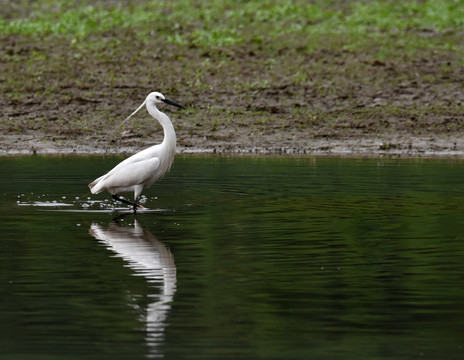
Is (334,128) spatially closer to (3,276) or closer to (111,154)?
(111,154)

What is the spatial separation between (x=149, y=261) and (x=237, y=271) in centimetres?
90

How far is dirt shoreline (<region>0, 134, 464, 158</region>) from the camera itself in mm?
21859

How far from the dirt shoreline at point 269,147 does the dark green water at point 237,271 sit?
537cm

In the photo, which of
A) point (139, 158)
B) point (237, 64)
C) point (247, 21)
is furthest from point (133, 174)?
point (247, 21)

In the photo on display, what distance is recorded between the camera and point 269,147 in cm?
2233

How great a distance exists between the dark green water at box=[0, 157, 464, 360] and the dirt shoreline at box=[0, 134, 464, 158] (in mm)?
5372

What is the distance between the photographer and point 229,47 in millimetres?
28594

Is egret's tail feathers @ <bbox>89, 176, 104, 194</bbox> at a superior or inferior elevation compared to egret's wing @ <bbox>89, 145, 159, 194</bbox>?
inferior

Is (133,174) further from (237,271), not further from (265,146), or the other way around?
(265,146)

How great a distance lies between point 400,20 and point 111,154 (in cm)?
1160

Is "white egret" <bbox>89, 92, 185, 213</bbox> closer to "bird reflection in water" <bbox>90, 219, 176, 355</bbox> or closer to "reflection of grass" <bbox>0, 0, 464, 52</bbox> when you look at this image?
"bird reflection in water" <bbox>90, 219, 176, 355</bbox>

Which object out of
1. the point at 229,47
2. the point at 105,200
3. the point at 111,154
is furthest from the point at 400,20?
the point at 105,200

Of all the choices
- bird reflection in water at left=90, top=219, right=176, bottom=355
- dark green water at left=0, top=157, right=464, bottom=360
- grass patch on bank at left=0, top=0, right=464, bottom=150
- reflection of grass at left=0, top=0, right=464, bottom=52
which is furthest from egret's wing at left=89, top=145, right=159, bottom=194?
reflection of grass at left=0, top=0, right=464, bottom=52

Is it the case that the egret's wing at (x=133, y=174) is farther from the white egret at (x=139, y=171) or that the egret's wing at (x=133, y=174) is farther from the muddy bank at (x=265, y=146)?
the muddy bank at (x=265, y=146)
